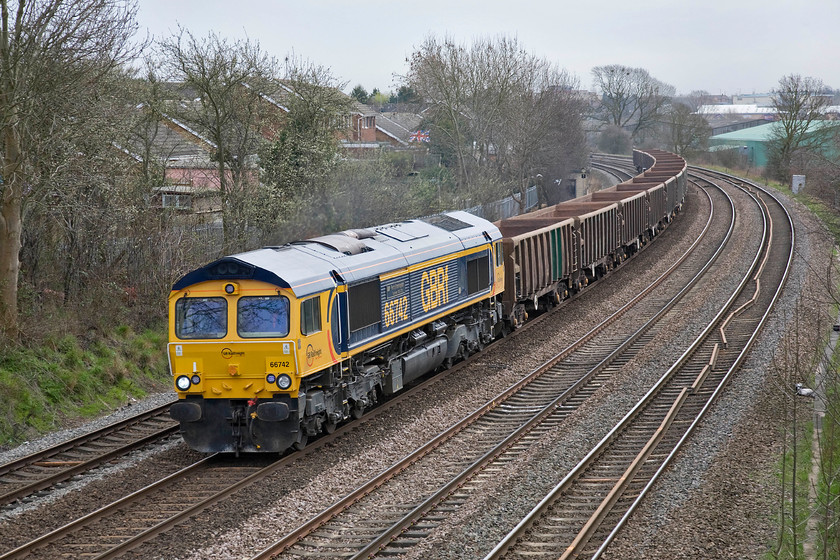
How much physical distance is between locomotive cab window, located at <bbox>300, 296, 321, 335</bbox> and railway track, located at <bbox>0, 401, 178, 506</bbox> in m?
3.52

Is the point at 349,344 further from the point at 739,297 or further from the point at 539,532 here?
the point at 739,297

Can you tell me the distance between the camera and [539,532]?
1025 centimetres

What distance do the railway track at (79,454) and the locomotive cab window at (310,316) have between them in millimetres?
3520

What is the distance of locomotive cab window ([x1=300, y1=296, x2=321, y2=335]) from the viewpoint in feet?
40.8

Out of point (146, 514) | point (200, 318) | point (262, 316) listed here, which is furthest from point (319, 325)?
point (146, 514)

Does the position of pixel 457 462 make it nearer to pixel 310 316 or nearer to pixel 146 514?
pixel 310 316

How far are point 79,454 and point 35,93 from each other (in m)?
7.28

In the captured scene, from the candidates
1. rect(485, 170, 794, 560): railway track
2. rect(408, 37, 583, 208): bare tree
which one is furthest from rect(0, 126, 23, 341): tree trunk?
rect(408, 37, 583, 208): bare tree

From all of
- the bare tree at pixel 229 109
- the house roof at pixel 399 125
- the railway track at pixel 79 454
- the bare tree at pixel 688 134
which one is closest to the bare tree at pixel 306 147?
the bare tree at pixel 229 109

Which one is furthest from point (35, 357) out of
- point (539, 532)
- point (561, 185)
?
point (561, 185)

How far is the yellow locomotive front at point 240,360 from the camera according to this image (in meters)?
12.3

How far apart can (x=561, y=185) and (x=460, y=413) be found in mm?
48816

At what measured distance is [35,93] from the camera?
16.6 meters

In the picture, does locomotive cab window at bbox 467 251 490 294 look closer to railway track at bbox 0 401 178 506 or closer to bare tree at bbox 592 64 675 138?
railway track at bbox 0 401 178 506
